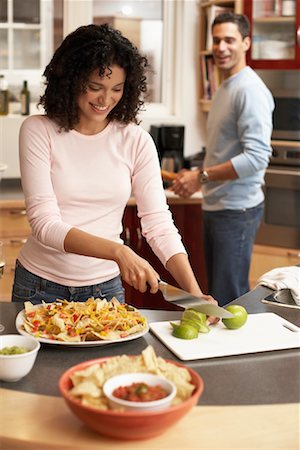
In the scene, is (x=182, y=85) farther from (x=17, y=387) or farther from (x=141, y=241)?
(x=17, y=387)

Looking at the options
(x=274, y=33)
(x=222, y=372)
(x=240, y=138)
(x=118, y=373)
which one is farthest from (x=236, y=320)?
(x=274, y=33)

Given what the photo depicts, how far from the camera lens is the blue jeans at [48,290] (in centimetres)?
227

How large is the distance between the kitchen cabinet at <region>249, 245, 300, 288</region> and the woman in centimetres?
232

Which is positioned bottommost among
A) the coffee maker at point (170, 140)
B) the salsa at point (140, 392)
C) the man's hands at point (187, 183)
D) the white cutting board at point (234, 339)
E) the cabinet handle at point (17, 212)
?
the cabinet handle at point (17, 212)

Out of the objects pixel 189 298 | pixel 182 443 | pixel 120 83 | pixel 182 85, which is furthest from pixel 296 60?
pixel 182 443

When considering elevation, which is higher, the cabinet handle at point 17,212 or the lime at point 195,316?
the lime at point 195,316

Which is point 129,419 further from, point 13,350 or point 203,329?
point 203,329

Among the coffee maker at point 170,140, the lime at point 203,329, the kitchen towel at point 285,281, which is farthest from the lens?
the coffee maker at point 170,140

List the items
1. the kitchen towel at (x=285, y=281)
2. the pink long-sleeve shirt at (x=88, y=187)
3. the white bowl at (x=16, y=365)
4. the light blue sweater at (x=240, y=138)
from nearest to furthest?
the white bowl at (x=16, y=365) < the pink long-sleeve shirt at (x=88, y=187) < the kitchen towel at (x=285, y=281) < the light blue sweater at (x=240, y=138)

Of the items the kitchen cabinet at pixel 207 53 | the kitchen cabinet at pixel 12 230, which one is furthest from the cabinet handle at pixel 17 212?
the kitchen cabinet at pixel 207 53

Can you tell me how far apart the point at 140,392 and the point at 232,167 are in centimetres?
228

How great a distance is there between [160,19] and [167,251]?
3.04 m

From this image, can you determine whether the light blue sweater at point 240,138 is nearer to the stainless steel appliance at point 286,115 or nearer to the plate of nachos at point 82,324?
the stainless steel appliance at point 286,115

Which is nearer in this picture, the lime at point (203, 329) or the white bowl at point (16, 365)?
the white bowl at point (16, 365)
